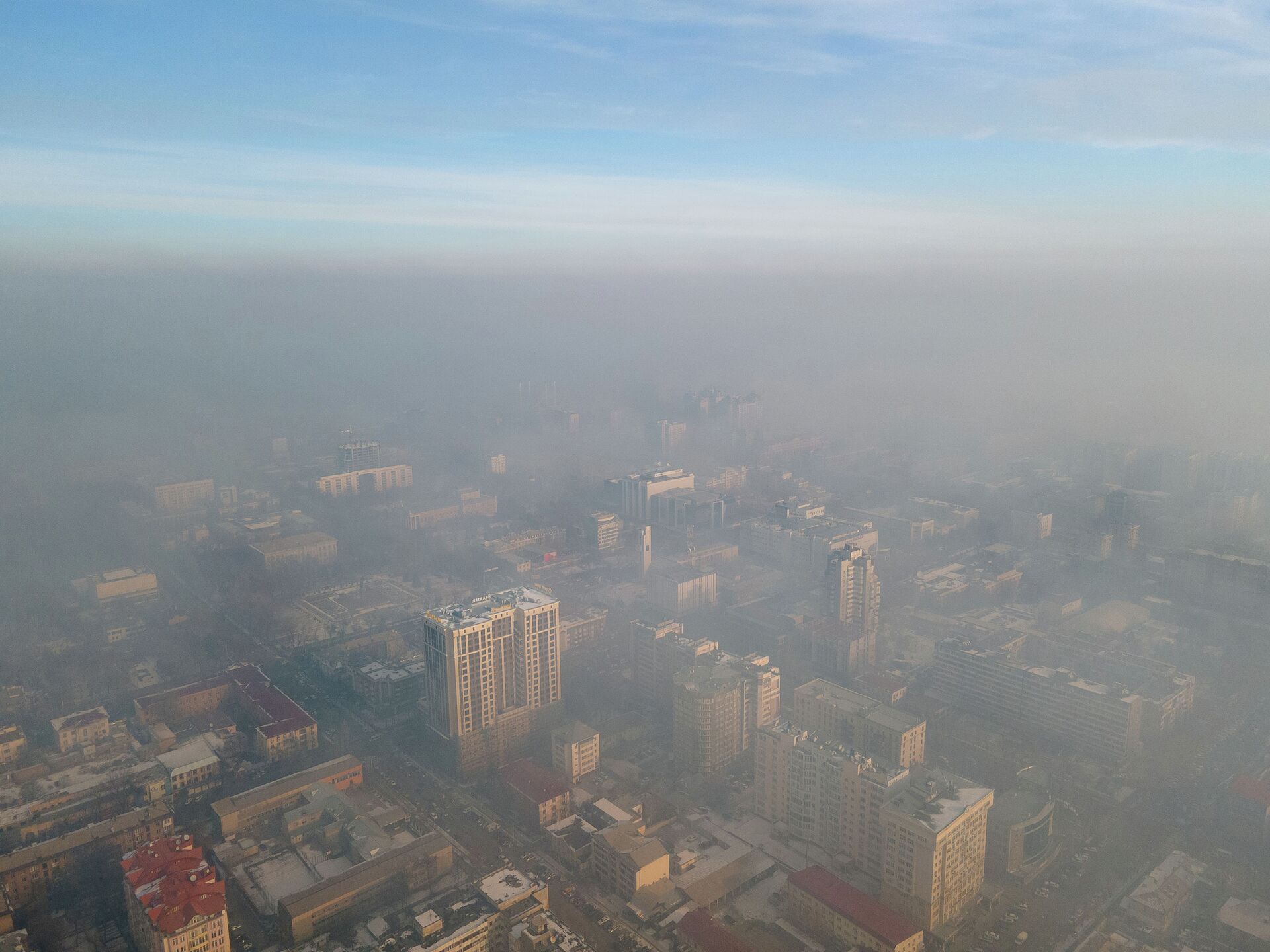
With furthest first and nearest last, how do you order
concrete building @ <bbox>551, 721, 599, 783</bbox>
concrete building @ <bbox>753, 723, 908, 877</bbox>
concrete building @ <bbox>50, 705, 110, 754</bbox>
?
concrete building @ <bbox>50, 705, 110, 754</bbox> < concrete building @ <bbox>551, 721, 599, 783</bbox> < concrete building @ <bbox>753, 723, 908, 877</bbox>

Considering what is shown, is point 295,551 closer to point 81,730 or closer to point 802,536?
point 81,730

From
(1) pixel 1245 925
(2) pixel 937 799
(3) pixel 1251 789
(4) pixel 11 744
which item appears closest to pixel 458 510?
(4) pixel 11 744

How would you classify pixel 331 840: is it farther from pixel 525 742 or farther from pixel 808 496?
pixel 808 496

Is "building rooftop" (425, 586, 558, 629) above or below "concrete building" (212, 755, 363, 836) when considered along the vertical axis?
above

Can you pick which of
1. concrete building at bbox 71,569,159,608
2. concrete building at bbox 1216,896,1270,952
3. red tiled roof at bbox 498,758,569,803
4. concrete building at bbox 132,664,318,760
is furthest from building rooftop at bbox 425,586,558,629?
concrete building at bbox 71,569,159,608

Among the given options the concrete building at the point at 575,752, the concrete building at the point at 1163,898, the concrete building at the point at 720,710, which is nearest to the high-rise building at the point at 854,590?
the concrete building at the point at 720,710

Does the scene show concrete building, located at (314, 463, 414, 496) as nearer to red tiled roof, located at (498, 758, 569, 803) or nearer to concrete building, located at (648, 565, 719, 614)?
concrete building, located at (648, 565, 719, 614)

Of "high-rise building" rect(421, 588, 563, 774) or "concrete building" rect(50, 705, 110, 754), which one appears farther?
"concrete building" rect(50, 705, 110, 754)
